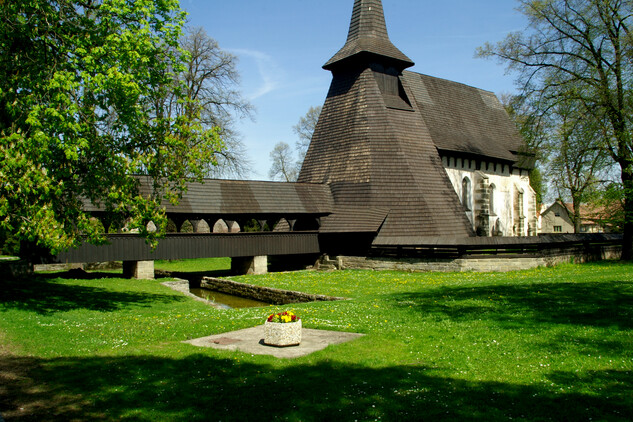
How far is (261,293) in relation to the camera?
20266mm

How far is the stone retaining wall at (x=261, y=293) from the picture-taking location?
17719mm

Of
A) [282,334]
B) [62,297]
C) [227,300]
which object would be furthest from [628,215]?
[62,297]

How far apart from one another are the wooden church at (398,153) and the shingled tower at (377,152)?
0.06m

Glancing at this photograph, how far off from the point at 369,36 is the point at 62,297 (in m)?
24.6

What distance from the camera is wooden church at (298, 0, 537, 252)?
2786cm

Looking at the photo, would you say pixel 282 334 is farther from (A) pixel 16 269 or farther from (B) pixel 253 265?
(B) pixel 253 265

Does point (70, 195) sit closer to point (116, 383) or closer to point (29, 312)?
point (29, 312)

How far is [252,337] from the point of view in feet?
33.6

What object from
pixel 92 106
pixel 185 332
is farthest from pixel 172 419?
pixel 92 106

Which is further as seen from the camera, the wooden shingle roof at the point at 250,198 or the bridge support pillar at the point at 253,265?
the bridge support pillar at the point at 253,265

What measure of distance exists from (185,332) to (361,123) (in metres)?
22.0

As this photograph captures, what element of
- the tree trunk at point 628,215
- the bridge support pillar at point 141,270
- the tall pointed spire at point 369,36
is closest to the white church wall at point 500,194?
the tall pointed spire at point 369,36

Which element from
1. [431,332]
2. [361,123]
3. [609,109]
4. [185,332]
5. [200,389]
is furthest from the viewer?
[361,123]

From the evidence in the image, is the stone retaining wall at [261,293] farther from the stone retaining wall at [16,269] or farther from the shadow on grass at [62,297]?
the stone retaining wall at [16,269]
